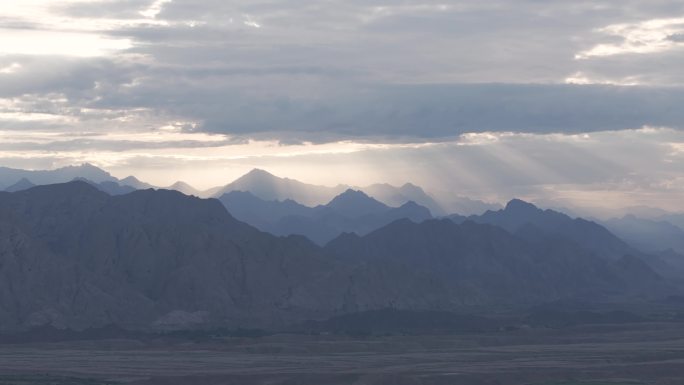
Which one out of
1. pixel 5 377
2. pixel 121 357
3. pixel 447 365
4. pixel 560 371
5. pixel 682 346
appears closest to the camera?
pixel 5 377

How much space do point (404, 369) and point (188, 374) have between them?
1078 inches

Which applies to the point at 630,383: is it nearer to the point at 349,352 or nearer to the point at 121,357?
the point at 349,352

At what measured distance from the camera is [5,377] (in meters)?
146

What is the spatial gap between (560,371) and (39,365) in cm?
6721

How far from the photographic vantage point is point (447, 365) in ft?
546

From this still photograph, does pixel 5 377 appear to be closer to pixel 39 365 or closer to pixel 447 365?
pixel 39 365

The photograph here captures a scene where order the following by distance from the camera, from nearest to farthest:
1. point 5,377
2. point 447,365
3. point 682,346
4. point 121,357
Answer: point 5,377 < point 447,365 < point 121,357 < point 682,346

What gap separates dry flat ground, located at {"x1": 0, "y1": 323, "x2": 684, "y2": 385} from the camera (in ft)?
483

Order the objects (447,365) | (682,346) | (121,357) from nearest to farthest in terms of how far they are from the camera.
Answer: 1. (447,365)
2. (121,357)
3. (682,346)

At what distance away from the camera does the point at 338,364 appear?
16850 centimetres

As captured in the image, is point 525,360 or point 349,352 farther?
point 349,352

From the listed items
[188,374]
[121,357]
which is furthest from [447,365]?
[121,357]

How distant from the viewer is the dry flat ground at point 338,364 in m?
147

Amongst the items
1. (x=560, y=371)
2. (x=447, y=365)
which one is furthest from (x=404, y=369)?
(x=560, y=371)
